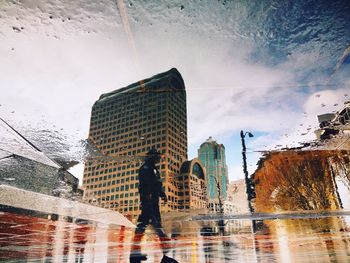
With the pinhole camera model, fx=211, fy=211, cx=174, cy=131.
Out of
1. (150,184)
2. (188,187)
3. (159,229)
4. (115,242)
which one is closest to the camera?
(159,229)


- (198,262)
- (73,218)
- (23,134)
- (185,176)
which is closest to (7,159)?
(23,134)

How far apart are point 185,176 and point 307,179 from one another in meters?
89.4

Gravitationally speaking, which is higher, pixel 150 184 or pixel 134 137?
pixel 134 137

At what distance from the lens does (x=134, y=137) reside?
117m

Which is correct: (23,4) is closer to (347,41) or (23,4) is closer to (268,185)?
(347,41)

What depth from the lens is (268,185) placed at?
22344mm

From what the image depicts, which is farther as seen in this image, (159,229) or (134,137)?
(134,137)

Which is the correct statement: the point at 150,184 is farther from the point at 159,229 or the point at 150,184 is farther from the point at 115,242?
the point at 115,242

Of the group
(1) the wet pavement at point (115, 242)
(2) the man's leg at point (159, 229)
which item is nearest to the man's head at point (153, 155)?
(2) the man's leg at point (159, 229)

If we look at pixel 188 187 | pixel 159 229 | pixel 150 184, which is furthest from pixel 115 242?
pixel 188 187

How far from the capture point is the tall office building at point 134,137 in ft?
341

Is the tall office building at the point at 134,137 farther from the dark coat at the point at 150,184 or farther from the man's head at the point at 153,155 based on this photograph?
the man's head at the point at 153,155

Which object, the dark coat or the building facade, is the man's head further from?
the building facade

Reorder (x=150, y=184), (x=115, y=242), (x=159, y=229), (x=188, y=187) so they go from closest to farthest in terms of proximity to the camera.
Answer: (x=159, y=229) → (x=150, y=184) → (x=115, y=242) → (x=188, y=187)
